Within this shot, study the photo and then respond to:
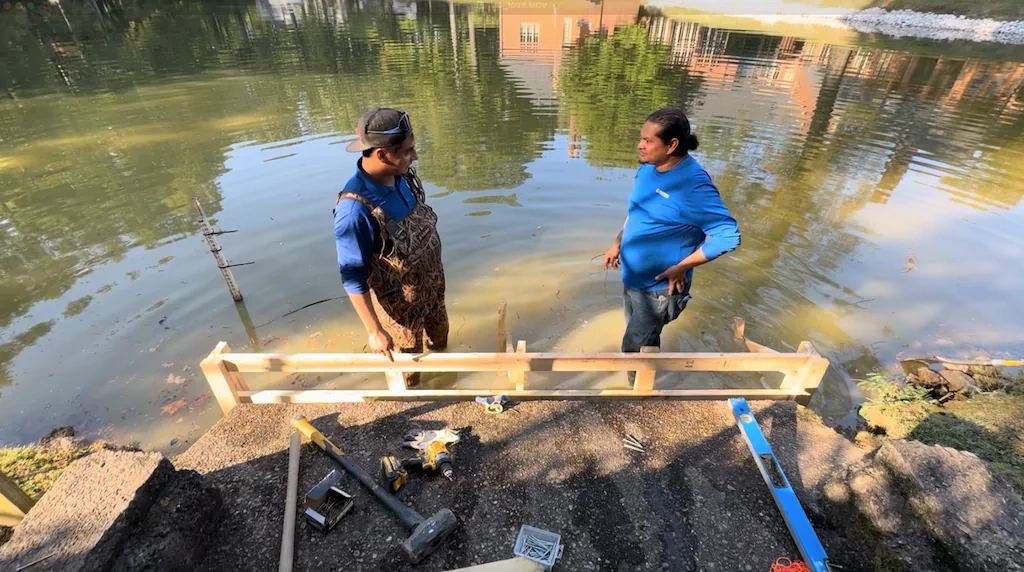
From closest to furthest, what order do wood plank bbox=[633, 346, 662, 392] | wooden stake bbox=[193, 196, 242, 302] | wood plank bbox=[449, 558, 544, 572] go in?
wood plank bbox=[449, 558, 544, 572] → wood plank bbox=[633, 346, 662, 392] → wooden stake bbox=[193, 196, 242, 302]

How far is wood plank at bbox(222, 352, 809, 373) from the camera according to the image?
3.17 m

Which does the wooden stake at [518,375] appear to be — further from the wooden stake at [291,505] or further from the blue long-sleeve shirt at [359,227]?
the wooden stake at [291,505]

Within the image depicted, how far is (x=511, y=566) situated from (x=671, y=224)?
235 cm

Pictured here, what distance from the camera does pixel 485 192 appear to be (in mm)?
9461

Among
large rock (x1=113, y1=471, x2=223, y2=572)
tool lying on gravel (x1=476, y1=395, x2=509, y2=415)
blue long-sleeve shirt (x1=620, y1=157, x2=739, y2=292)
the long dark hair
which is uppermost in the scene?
the long dark hair

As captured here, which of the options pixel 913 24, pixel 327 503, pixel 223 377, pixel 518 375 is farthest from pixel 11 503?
pixel 913 24

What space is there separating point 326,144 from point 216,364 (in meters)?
9.92

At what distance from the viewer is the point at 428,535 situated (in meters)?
2.40

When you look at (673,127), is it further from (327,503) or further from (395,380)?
(327,503)

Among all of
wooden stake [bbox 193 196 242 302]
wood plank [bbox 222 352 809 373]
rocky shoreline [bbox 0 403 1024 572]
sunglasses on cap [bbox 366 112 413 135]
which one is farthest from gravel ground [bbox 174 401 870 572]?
wooden stake [bbox 193 196 242 302]

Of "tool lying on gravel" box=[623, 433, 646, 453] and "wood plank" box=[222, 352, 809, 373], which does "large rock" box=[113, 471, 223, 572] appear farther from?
"tool lying on gravel" box=[623, 433, 646, 453]

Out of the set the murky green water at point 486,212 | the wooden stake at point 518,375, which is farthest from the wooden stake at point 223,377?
the wooden stake at point 518,375

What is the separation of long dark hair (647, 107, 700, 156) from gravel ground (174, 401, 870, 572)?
200cm

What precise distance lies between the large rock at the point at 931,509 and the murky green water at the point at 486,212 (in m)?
2.67
